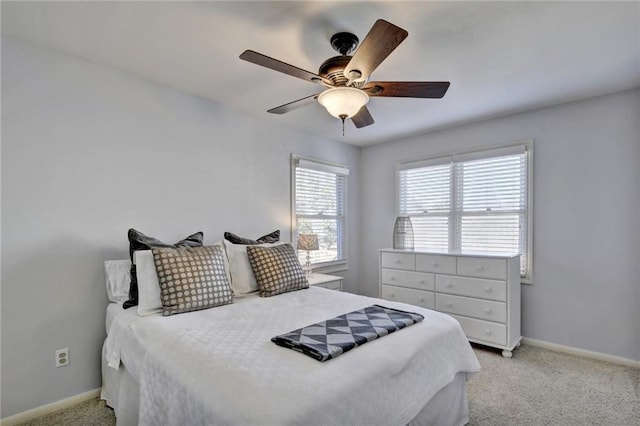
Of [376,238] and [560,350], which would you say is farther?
[376,238]

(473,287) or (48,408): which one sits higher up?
(473,287)

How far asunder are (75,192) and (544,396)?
359 centimetres

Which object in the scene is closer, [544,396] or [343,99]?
[343,99]

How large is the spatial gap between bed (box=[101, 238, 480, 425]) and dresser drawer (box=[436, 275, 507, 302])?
1340 millimetres

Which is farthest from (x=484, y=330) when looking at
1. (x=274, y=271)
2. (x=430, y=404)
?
(x=274, y=271)

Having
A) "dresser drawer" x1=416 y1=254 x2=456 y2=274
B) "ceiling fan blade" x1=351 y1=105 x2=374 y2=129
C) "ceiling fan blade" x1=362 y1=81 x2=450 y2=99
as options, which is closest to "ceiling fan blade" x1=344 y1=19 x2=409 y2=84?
"ceiling fan blade" x1=362 y1=81 x2=450 y2=99

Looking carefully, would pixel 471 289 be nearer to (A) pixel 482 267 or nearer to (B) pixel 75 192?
(A) pixel 482 267

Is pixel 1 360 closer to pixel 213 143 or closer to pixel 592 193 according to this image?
pixel 213 143

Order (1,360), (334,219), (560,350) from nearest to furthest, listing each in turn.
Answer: (1,360) → (560,350) → (334,219)

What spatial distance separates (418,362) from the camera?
1.59m

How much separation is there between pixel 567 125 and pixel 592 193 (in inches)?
26.8

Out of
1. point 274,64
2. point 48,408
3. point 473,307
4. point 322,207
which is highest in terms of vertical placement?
point 274,64

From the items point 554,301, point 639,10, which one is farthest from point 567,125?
point 554,301

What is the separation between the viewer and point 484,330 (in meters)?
3.11
